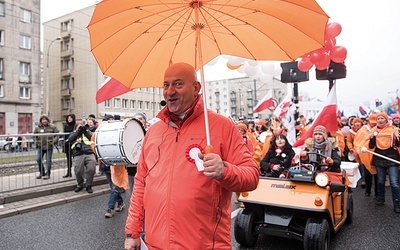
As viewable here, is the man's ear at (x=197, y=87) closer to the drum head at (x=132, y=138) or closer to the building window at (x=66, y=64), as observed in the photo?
the drum head at (x=132, y=138)

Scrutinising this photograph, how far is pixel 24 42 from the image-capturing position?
39438 millimetres

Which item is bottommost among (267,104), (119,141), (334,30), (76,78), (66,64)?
(119,141)

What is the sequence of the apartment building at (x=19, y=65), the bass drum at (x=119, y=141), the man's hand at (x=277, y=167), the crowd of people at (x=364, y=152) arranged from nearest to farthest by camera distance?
the bass drum at (x=119, y=141) < the crowd of people at (x=364, y=152) < the man's hand at (x=277, y=167) < the apartment building at (x=19, y=65)

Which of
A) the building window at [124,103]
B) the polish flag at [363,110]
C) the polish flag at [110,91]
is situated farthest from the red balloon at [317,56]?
the building window at [124,103]

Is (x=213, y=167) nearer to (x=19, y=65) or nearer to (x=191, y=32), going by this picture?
(x=191, y=32)

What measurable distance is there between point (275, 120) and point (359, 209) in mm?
4056

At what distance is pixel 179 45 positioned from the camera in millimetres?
2871

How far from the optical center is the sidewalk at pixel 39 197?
6864 millimetres

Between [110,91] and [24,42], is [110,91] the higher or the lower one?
the lower one

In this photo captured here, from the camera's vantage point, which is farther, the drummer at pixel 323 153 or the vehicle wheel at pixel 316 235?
the drummer at pixel 323 153

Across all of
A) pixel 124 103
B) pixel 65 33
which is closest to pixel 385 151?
pixel 124 103

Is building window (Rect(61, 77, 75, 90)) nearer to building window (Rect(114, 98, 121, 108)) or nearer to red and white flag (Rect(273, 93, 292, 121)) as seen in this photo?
building window (Rect(114, 98, 121, 108))

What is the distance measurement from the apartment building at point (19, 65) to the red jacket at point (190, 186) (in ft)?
133

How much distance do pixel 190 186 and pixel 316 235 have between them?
272cm
